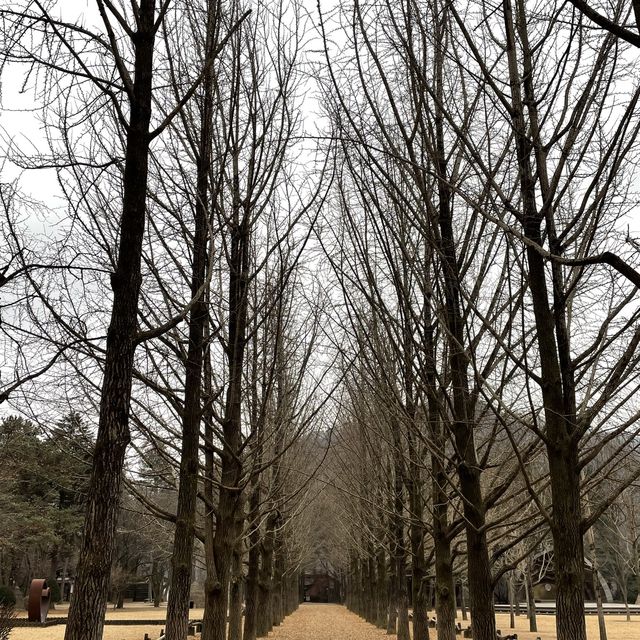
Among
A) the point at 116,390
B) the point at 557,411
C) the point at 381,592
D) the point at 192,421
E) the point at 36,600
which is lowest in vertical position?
the point at 36,600

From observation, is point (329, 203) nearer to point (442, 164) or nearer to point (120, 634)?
point (442, 164)

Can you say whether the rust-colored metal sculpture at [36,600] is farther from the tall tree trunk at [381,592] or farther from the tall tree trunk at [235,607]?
the tall tree trunk at [235,607]

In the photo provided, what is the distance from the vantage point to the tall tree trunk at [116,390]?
3.85 metres

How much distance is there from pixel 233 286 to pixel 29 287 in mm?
2834

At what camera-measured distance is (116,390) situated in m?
4.21

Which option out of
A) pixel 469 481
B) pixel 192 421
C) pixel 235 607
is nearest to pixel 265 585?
pixel 235 607

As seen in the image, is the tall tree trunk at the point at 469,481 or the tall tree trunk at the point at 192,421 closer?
the tall tree trunk at the point at 469,481

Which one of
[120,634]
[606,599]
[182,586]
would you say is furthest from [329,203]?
[606,599]

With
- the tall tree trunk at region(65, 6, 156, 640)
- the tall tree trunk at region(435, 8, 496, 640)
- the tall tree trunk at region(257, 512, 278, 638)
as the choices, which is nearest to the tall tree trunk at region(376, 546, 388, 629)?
the tall tree trunk at region(257, 512, 278, 638)

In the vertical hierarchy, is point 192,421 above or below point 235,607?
above

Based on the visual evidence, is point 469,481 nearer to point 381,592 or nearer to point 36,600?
point 381,592

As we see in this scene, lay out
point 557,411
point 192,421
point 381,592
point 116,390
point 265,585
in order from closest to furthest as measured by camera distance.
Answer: point 116,390 < point 557,411 < point 192,421 < point 265,585 < point 381,592

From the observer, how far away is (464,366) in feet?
23.4

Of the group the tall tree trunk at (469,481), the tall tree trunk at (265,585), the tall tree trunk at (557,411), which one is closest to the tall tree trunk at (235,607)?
the tall tree trunk at (265,585)
